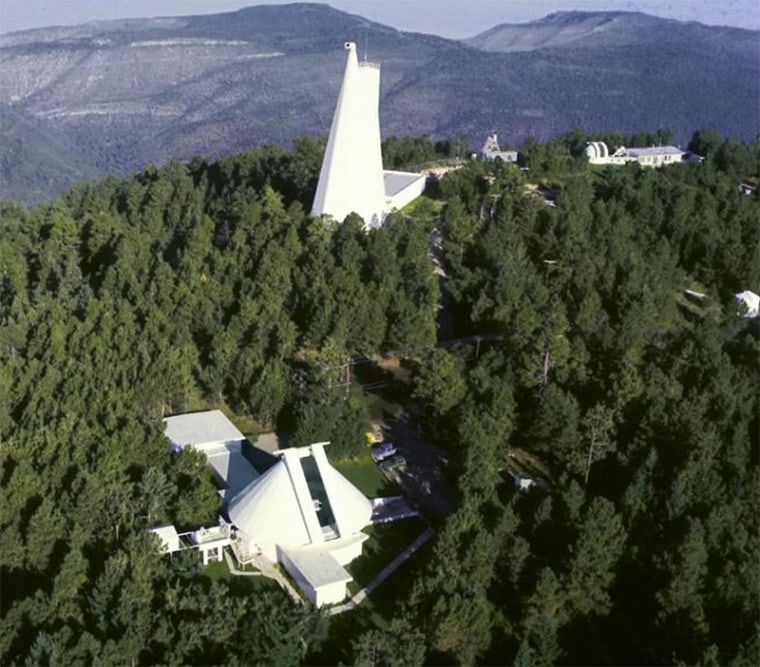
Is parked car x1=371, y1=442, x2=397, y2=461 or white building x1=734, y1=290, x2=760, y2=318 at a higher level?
white building x1=734, y1=290, x2=760, y2=318

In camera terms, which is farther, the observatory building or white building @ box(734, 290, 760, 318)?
the observatory building

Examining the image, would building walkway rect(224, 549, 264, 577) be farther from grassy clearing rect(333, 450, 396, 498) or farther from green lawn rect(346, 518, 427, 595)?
grassy clearing rect(333, 450, 396, 498)

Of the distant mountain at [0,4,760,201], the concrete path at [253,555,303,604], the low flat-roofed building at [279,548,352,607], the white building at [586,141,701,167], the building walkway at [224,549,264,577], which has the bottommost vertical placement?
the distant mountain at [0,4,760,201]

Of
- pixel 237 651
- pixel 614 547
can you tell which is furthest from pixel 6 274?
pixel 614 547

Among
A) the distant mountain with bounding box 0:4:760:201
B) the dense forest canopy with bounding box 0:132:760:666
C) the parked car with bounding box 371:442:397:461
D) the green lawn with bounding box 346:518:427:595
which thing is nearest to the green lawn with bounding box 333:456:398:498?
the parked car with bounding box 371:442:397:461

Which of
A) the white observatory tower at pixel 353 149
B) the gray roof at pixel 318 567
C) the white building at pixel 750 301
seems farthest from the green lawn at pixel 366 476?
the white building at pixel 750 301

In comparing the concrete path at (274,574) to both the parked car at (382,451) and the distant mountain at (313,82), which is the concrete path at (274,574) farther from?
the distant mountain at (313,82)

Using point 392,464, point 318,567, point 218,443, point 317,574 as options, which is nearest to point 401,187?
point 392,464

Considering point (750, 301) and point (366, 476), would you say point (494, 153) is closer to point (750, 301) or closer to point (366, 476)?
point (750, 301)
